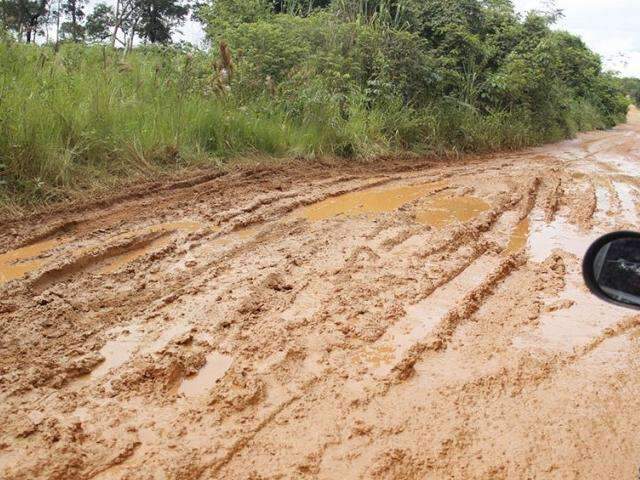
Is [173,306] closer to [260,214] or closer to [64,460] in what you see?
[64,460]

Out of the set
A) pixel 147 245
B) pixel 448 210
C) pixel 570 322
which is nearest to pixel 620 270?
pixel 570 322

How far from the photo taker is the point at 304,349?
2600mm

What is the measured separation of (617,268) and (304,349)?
1.64 m

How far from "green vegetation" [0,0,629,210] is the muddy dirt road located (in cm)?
96

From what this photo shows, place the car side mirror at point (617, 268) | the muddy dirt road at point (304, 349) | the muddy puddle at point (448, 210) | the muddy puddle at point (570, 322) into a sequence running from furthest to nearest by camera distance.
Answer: the muddy puddle at point (448, 210) → the muddy puddle at point (570, 322) → the muddy dirt road at point (304, 349) → the car side mirror at point (617, 268)

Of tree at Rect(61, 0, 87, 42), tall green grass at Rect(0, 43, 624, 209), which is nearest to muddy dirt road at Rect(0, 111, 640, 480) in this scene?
tall green grass at Rect(0, 43, 624, 209)

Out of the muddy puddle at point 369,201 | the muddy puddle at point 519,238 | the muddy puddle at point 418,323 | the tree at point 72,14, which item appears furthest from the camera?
the tree at point 72,14

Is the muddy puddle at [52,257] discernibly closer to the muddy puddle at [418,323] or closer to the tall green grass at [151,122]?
the tall green grass at [151,122]

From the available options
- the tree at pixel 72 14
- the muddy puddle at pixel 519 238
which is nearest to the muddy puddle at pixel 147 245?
the muddy puddle at pixel 519 238

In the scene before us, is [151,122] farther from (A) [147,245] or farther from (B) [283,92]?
(B) [283,92]

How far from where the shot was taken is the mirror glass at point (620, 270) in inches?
46.5

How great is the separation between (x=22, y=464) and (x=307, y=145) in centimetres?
620

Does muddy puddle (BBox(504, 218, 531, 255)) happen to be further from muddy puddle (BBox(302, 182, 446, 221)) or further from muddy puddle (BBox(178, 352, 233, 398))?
muddy puddle (BBox(178, 352, 233, 398))

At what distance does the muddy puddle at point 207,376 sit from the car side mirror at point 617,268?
160 centimetres
